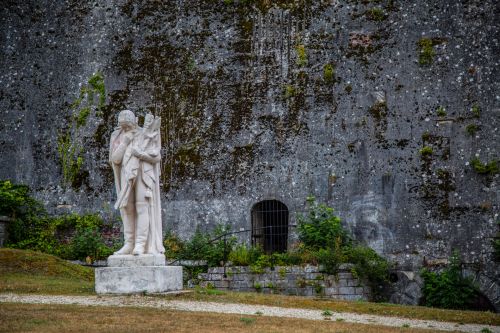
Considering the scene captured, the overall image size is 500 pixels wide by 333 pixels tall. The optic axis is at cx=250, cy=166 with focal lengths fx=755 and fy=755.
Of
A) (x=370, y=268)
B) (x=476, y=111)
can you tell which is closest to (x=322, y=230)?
(x=370, y=268)

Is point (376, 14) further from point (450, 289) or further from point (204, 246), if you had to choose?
point (204, 246)

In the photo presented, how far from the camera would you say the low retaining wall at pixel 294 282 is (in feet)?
54.2

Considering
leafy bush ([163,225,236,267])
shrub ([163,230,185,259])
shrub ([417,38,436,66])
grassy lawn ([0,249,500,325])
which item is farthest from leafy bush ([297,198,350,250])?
shrub ([417,38,436,66])

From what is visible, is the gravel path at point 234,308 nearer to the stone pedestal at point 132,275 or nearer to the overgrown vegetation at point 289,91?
the stone pedestal at point 132,275

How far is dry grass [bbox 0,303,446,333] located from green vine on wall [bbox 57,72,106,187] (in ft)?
33.2

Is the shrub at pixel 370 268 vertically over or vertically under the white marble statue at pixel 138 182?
under

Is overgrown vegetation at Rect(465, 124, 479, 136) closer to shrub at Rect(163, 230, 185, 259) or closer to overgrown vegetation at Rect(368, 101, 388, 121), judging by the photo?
overgrown vegetation at Rect(368, 101, 388, 121)

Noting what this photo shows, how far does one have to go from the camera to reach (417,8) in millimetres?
19250

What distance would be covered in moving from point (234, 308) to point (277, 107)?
8.90 m

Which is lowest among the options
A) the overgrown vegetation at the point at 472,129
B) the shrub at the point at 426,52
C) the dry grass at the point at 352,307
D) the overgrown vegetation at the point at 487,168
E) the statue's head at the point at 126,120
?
the dry grass at the point at 352,307

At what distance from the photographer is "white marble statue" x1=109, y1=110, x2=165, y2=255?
1301 cm

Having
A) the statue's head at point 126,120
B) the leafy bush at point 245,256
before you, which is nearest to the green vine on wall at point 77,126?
the leafy bush at point 245,256

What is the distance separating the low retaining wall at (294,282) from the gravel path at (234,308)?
4278mm

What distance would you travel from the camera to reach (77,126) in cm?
2128
